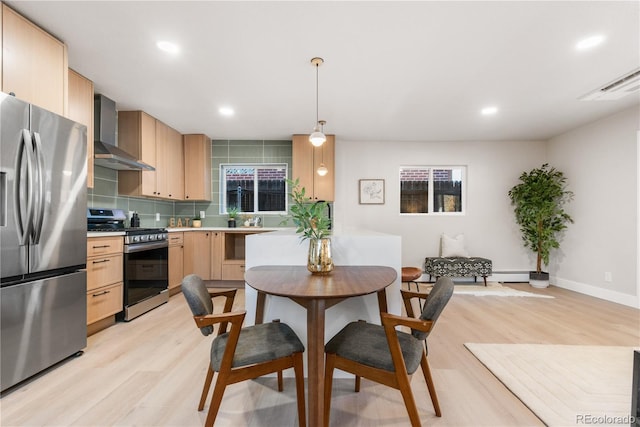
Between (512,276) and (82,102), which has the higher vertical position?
(82,102)

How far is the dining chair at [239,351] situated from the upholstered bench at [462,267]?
3.92 m

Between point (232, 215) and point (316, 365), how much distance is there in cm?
414

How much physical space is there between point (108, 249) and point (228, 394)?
1969 mm

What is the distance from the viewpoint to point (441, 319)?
3287 millimetres

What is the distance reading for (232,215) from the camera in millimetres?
5156

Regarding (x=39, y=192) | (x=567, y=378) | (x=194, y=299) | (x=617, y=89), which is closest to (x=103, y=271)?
(x=39, y=192)

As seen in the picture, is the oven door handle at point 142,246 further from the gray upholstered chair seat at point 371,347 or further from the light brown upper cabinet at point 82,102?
the gray upholstered chair seat at point 371,347

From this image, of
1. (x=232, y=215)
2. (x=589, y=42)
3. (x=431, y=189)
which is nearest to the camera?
(x=589, y=42)

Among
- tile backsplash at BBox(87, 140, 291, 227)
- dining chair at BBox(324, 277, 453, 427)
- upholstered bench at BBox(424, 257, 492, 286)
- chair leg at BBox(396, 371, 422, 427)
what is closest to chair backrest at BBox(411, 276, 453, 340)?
dining chair at BBox(324, 277, 453, 427)

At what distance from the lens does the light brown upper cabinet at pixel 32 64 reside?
196cm

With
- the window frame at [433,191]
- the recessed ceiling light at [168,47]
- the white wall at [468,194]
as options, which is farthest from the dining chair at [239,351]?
the window frame at [433,191]

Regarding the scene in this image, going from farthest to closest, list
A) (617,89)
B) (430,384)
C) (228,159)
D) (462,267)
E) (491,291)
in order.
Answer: (228,159)
(462,267)
(491,291)
(617,89)
(430,384)

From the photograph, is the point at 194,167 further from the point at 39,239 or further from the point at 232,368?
the point at 232,368

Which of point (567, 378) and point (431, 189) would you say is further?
point (431, 189)
